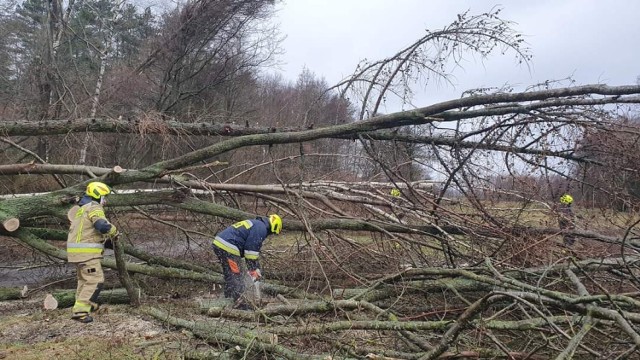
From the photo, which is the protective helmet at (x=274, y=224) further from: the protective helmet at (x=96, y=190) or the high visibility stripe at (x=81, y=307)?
the high visibility stripe at (x=81, y=307)

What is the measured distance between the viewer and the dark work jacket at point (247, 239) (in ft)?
16.6

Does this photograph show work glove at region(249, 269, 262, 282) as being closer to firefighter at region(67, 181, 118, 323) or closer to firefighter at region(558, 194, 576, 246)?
firefighter at region(67, 181, 118, 323)

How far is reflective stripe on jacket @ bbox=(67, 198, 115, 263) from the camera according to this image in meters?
4.84

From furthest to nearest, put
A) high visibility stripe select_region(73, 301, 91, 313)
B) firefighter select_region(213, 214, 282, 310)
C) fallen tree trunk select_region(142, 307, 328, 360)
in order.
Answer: firefighter select_region(213, 214, 282, 310) → high visibility stripe select_region(73, 301, 91, 313) → fallen tree trunk select_region(142, 307, 328, 360)

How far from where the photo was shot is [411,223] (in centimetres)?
527

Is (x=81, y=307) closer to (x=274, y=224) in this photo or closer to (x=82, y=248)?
(x=82, y=248)

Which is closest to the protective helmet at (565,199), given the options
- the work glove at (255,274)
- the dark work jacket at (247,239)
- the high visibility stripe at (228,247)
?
the dark work jacket at (247,239)

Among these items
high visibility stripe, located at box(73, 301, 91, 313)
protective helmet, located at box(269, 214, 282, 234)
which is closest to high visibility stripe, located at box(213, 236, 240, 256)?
protective helmet, located at box(269, 214, 282, 234)

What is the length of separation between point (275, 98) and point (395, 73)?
1023 cm

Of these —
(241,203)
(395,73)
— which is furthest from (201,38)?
(395,73)

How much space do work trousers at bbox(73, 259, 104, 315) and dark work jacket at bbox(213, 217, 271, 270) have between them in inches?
46.2

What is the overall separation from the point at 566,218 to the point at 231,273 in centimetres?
332

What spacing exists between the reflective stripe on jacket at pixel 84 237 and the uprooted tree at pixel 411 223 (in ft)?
2.24

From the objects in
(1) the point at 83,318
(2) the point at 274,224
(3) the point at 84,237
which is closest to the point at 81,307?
(1) the point at 83,318
